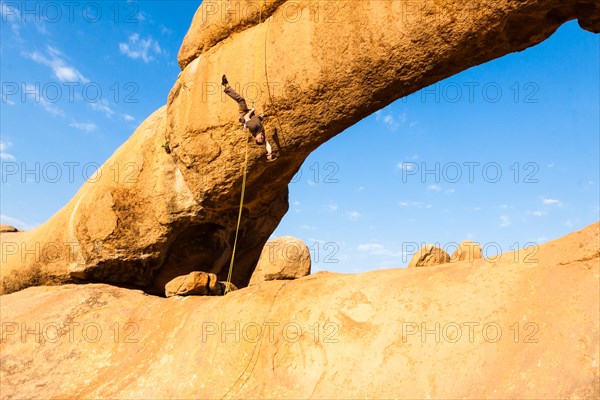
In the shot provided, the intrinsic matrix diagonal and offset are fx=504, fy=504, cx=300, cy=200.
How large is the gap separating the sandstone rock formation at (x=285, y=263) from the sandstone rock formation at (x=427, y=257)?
265 inches

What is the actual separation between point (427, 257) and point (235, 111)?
4.78m

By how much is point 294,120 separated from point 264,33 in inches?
71.9

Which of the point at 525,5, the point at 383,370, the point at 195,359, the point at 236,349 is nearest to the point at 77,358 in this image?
the point at 195,359

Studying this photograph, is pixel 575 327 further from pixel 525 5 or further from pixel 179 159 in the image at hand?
pixel 179 159

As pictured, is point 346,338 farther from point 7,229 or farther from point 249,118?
point 7,229

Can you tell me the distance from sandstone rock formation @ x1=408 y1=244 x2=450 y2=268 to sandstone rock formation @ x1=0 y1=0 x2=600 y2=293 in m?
2.76

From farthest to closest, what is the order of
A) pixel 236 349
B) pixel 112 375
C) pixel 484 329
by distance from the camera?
pixel 112 375 < pixel 236 349 < pixel 484 329

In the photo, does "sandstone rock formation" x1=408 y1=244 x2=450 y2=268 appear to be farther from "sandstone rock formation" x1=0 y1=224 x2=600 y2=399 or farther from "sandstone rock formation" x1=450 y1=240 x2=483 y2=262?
"sandstone rock formation" x1=0 y1=224 x2=600 y2=399

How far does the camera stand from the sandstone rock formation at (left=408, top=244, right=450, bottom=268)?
911 centimetres

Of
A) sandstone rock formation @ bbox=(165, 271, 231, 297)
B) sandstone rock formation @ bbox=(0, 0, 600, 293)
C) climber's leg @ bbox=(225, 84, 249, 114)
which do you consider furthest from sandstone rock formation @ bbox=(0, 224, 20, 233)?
climber's leg @ bbox=(225, 84, 249, 114)

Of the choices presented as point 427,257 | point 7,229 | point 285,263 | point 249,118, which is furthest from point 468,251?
point 7,229

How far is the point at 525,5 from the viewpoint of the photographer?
7.32m

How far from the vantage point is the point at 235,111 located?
10.3 m

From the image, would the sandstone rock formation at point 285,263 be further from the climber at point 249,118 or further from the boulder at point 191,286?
the climber at point 249,118
